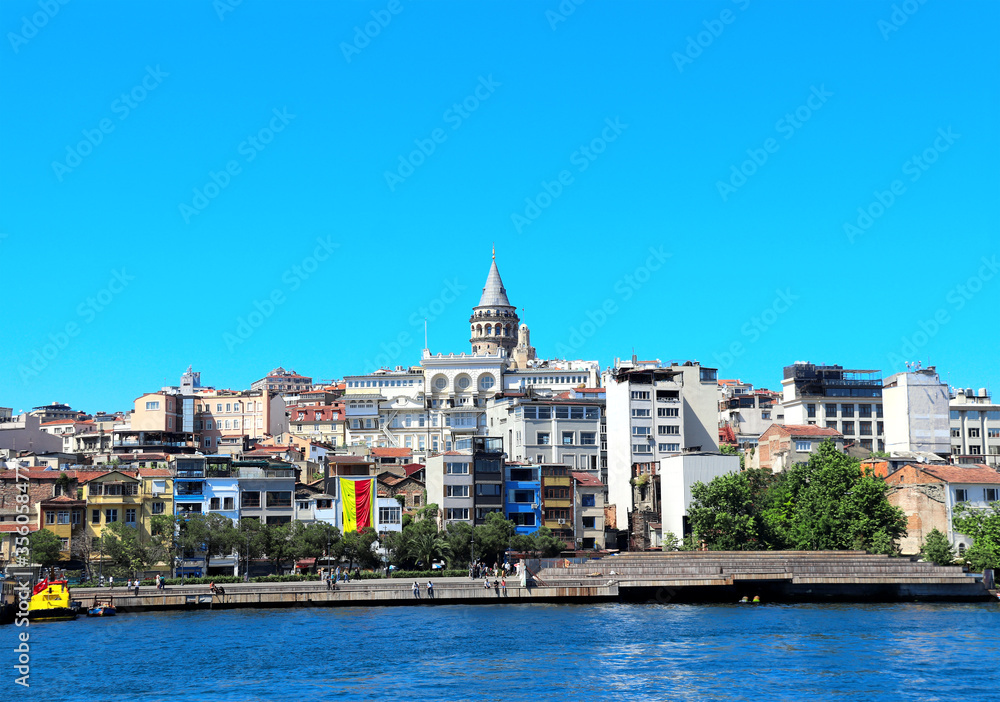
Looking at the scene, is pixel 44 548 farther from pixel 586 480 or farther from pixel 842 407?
pixel 842 407

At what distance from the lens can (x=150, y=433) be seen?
139m

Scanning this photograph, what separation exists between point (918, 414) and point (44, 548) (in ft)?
270

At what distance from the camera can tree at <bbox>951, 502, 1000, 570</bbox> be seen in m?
84.2

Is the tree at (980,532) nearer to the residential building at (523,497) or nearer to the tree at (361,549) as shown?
the residential building at (523,497)

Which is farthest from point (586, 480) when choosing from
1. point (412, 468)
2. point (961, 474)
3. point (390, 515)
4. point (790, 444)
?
point (961, 474)

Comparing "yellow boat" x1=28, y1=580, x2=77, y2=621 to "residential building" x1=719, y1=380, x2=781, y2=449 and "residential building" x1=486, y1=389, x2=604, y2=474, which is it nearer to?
"residential building" x1=486, y1=389, x2=604, y2=474

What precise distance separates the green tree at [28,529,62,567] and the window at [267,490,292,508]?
16.2m

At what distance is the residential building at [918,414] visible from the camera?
404 feet

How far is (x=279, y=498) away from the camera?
319 ft

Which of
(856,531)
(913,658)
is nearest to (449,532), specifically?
(856,531)

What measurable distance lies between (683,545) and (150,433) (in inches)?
2649

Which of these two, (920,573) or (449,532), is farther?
(449,532)

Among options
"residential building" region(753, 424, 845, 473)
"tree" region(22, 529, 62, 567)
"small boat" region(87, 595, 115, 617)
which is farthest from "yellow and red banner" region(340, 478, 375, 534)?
"residential building" region(753, 424, 845, 473)

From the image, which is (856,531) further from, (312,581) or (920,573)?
(312,581)
